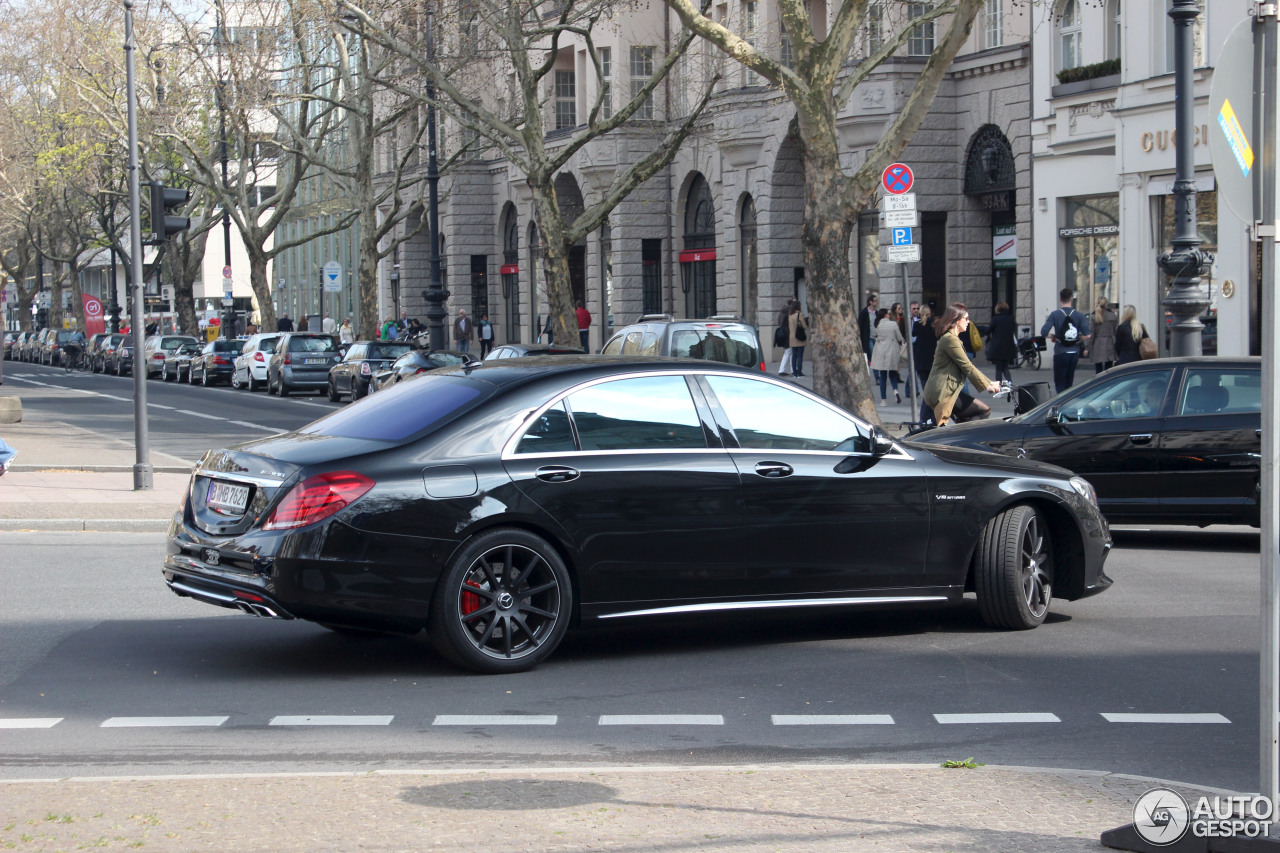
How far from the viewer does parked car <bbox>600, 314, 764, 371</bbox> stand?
67.4 ft

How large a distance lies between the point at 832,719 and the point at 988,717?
66cm

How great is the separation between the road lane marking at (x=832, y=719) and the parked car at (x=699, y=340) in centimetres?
1374

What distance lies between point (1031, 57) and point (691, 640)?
27852 mm

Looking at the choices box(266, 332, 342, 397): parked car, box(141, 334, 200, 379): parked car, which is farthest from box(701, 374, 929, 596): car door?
box(141, 334, 200, 379): parked car

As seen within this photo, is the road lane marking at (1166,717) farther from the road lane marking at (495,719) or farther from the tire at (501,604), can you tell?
the tire at (501,604)

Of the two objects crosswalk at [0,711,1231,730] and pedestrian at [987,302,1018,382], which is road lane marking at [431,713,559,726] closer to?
crosswalk at [0,711,1231,730]

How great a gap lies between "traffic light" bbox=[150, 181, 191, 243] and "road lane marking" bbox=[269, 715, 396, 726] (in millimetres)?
10530

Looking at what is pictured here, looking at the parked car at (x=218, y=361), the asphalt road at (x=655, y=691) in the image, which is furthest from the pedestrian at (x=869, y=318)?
the asphalt road at (x=655, y=691)

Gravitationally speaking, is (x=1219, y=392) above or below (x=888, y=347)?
below

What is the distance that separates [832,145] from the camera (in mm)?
20312

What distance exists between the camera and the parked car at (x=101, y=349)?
59781 millimetres

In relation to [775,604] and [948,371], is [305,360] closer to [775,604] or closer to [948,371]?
[948,371]

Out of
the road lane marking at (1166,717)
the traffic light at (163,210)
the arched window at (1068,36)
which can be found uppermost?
the arched window at (1068,36)

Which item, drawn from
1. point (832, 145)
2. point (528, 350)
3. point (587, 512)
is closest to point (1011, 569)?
point (587, 512)
